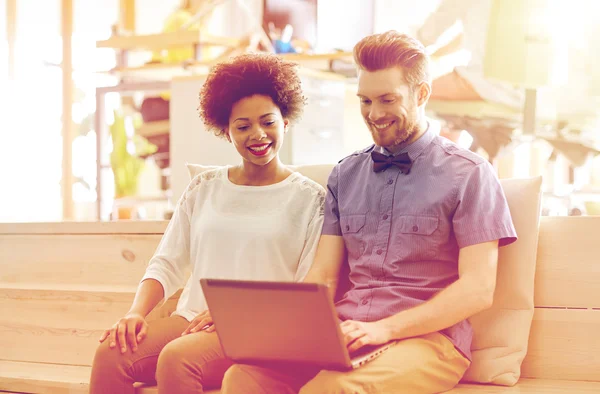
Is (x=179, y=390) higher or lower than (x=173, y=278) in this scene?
lower

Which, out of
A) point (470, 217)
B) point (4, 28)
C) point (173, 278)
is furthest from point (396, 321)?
point (4, 28)

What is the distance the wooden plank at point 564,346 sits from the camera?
1750 millimetres

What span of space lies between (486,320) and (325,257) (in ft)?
1.19

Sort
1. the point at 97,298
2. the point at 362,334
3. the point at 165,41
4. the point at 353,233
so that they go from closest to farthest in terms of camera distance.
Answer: the point at 362,334 → the point at 353,233 → the point at 97,298 → the point at 165,41

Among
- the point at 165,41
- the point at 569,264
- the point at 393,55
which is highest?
the point at 165,41

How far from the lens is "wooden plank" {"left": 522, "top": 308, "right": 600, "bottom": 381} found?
5.74 ft

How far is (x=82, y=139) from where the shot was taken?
21.5ft

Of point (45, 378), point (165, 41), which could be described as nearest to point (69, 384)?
point (45, 378)

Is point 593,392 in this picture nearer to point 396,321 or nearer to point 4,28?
point 396,321

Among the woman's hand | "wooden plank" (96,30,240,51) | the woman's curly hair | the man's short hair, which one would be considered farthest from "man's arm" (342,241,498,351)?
"wooden plank" (96,30,240,51)

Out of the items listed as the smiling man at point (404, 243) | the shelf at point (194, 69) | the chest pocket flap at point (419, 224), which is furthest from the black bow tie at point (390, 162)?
the shelf at point (194, 69)

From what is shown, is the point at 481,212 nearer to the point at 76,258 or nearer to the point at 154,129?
the point at 76,258

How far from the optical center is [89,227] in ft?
7.60

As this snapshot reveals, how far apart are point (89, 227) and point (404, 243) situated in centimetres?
106
